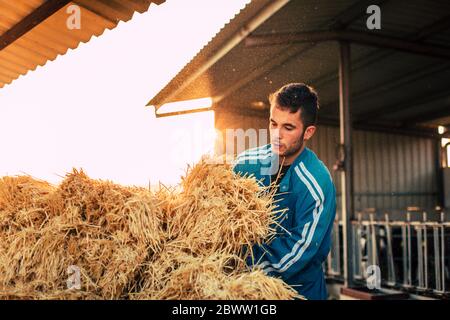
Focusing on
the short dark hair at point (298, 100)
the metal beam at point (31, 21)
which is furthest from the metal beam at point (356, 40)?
the short dark hair at point (298, 100)

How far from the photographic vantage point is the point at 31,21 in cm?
326

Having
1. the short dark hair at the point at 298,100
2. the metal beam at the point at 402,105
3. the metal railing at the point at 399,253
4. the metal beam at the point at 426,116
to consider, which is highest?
the metal beam at the point at 402,105

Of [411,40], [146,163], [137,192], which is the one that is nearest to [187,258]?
[137,192]

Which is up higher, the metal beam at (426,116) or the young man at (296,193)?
the metal beam at (426,116)

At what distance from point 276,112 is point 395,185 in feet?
41.1

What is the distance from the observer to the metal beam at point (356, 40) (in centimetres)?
407

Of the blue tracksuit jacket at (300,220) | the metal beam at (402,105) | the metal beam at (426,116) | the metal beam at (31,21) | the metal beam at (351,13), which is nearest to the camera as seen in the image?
the blue tracksuit jacket at (300,220)

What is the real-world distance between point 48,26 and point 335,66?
3852mm

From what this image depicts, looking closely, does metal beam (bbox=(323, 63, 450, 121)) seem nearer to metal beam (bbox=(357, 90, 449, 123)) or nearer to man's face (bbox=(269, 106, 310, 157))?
metal beam (bbox=(357, 90, 449, 123))

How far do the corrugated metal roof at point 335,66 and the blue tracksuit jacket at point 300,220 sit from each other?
97 centimetres

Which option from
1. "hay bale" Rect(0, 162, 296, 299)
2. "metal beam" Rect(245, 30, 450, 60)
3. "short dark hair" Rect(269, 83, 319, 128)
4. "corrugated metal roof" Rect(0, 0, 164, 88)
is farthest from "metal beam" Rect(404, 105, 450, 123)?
"hay bale" Rect(0, 162, 296, 299)

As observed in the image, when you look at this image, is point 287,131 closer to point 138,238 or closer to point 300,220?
point 300,220

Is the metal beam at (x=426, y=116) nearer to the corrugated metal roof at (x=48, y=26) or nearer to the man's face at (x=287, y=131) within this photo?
the corrugated metal roof at (x=48, y=26)
